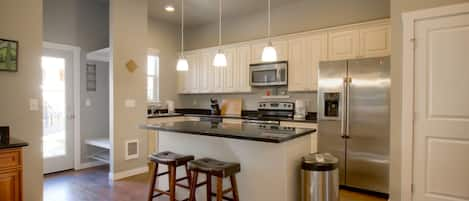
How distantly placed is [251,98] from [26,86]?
11.9 feet

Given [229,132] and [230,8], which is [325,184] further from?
[230,8]

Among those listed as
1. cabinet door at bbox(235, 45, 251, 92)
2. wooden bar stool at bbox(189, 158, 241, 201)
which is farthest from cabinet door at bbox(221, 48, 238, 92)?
wooden bar stool at bbox(189, 158, 241, 201)

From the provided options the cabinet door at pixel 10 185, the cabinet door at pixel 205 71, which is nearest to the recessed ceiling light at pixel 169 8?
the cabinet door at pixel 205 71

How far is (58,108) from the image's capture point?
14.9ft

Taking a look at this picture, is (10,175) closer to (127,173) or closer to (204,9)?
(127,173)

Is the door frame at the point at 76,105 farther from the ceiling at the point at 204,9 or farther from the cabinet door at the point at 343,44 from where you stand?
the cabinet door at the point at 343,44

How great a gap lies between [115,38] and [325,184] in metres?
3.54

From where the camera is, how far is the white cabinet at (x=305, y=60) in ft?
14.3

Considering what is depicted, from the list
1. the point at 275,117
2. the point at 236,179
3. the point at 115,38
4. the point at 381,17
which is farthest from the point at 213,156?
the point at 381,17

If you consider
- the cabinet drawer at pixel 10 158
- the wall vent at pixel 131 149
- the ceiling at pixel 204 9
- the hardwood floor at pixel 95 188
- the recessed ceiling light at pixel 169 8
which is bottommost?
the hardwood floor at pixel 95 188

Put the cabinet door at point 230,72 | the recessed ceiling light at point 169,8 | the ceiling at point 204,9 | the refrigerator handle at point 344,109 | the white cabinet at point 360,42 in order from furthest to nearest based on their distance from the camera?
the cabinet door at point 230,72 → the recessed ceiling light at point 169,8 → the ceiling at point 204,9 → the white cabinet at point 360,42 → the refrigerator handle at point 344,109

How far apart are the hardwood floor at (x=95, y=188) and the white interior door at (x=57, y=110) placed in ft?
0.87

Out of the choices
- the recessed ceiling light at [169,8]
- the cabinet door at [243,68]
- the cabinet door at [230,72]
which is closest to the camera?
the recessed ceiling light at [169,8]

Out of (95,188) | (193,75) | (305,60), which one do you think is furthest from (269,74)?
(95,188)
